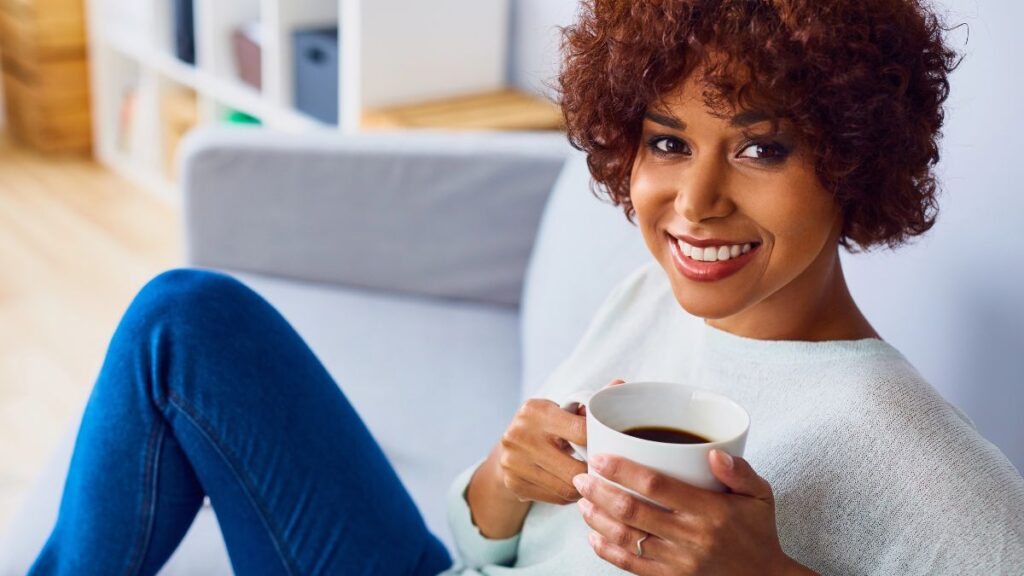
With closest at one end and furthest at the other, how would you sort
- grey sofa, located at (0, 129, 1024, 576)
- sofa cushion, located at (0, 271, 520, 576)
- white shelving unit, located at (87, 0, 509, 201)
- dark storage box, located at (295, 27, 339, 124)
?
1. sofa cushion, located at (0, 271, 520, 576)
2. grey sofa, located at (0, 129, 1024, 576)
3. white shelving unit, located at (87, 0, 509, 201)
4. dark storage box, located at (295, 27, 339, 124)

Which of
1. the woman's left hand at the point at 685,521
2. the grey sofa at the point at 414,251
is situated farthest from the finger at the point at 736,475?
the grey sofa at the point at 414,251

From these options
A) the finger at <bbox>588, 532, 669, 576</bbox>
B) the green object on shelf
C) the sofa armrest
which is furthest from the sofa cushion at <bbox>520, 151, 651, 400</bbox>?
the green object on shelf

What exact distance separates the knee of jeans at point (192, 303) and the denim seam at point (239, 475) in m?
0.07

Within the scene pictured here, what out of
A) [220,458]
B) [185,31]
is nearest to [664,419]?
[220,458]

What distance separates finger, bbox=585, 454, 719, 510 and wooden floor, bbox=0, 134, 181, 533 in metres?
1.58

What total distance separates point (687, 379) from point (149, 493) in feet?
1.73

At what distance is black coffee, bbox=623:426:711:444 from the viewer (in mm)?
846

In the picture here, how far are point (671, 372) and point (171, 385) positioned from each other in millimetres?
475

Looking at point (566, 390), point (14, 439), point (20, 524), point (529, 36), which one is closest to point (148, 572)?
point (20, 524)

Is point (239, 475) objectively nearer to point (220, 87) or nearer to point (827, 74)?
point (827, 74)

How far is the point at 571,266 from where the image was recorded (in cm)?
168

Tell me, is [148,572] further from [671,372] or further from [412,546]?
[671,372]

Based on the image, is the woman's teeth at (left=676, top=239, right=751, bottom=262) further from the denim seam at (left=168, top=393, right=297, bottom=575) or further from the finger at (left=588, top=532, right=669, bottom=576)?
the denim seam at (left=168, top=393, right=297, bottom=575)

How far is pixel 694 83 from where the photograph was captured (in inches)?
36.0
